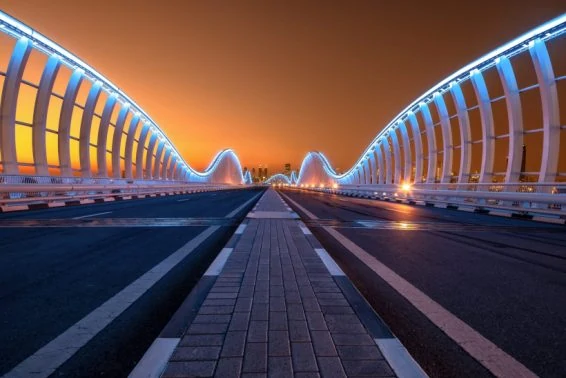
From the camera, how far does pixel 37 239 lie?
6.98 m

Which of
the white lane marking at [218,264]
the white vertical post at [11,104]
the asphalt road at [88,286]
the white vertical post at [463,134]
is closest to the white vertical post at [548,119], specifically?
the white vertical post at [463,134]

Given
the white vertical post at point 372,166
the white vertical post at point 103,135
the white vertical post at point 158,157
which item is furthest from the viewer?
the white vertical post at point 372,166

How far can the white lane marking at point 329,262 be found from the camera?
4.46 metres

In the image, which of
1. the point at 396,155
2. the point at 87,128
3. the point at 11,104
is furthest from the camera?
the point at 396,155

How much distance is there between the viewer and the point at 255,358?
2.23 m

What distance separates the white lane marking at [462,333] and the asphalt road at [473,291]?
0.18 ft

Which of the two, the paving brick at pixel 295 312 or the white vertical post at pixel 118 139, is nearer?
the paving brick at pixel 295 312

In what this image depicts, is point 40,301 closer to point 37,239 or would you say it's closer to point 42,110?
point 37,239

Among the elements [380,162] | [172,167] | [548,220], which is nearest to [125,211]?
[548,220]

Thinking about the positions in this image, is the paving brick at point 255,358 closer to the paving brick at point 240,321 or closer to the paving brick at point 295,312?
the paving brick at point 240,321

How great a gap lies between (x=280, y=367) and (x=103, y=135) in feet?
97.7

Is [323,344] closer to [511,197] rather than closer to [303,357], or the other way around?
[303,357]

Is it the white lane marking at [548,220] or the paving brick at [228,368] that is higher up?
the paving brick at [228,368]

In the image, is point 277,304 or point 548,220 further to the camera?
point 548,220
